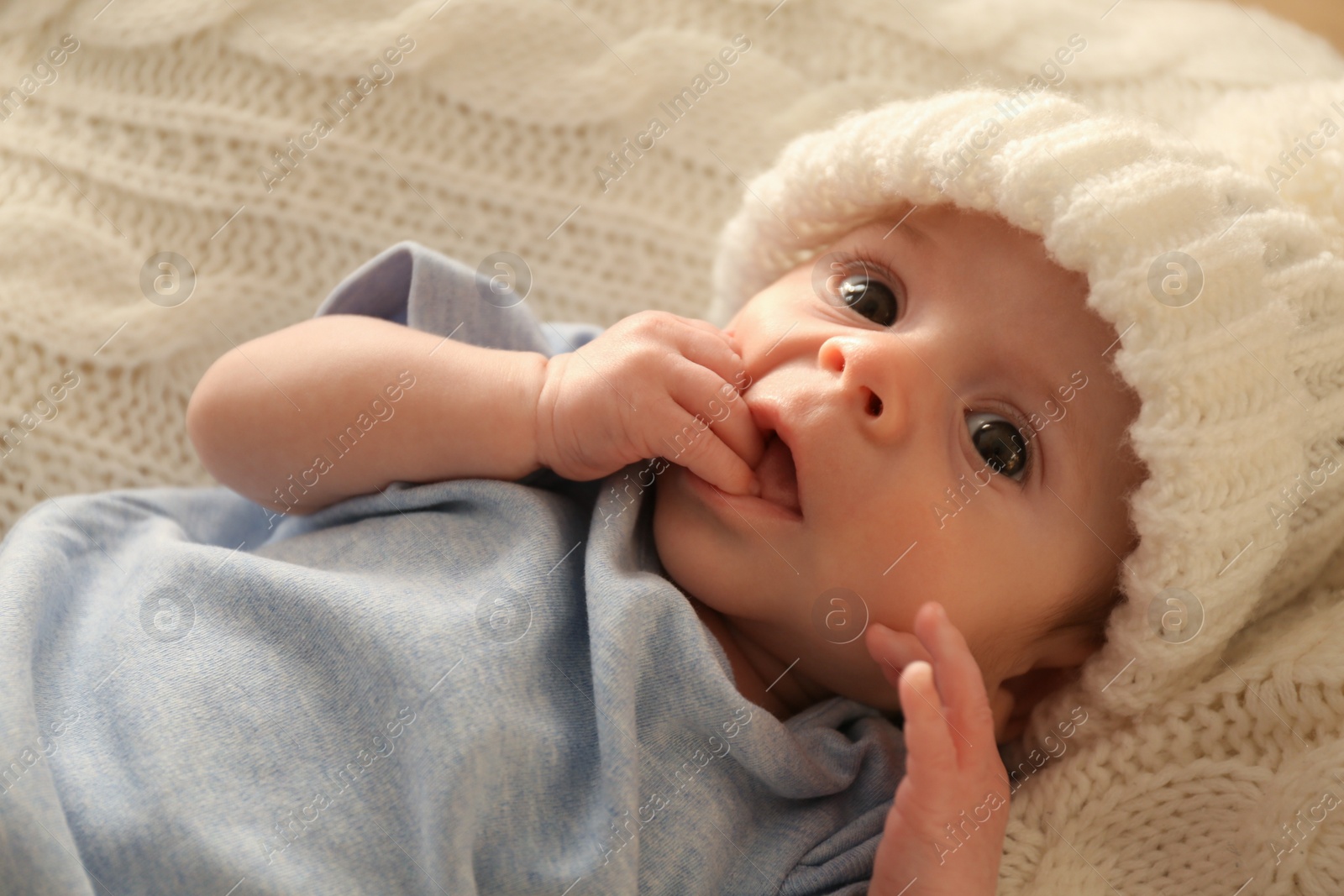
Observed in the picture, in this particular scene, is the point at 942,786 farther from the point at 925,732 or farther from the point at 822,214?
the point at 822,214

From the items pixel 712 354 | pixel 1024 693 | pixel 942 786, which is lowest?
pixel 1024 693

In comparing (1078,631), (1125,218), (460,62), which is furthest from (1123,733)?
(460,62)

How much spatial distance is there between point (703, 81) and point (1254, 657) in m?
1.14

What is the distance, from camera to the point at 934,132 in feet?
3.89

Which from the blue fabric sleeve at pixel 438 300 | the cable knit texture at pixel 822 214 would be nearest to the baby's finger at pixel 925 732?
the cable knit texture at pixel 822 214

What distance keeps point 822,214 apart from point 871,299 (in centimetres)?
19

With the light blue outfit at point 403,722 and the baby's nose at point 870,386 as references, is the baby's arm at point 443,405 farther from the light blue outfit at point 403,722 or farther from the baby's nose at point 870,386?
the baby's nose at point 870,386

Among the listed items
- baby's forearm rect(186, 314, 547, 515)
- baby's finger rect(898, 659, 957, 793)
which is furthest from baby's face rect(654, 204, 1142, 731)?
baby's forearm rect(186, 314, 547, 515)

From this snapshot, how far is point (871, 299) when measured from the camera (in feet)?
3.93

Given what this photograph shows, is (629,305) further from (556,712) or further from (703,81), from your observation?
(556,712)

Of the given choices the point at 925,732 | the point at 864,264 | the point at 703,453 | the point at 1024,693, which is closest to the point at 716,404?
the point at 703,453

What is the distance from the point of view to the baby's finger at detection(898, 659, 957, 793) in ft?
3.17

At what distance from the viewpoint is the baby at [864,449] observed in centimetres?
107

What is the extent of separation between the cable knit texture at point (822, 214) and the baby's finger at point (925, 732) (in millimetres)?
236
